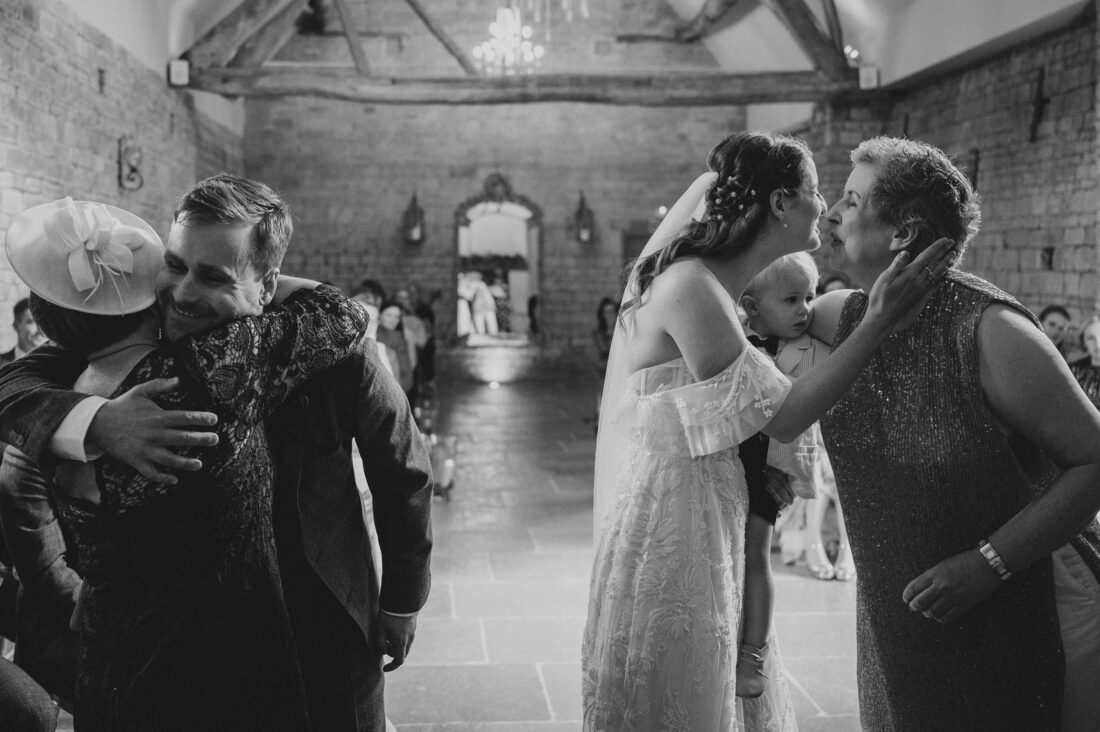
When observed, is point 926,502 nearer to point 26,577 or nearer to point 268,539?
point 268,539

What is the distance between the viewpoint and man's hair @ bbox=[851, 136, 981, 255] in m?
1.54

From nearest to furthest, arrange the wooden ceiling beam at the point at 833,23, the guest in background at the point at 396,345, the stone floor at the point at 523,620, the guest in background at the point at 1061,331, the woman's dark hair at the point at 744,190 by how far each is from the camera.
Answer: the woman's dark hair at the point at 744,190
the stone floor at the point at 523,620
the guest in background at the point at 1061,331
the guest in background at the point at 396,345
the wooden ceiling beam at the point at 833,23

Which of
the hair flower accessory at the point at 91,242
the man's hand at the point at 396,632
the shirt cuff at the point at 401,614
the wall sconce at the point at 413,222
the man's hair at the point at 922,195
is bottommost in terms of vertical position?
the man's hand at the point at 396,632

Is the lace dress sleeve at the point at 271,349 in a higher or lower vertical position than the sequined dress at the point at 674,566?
higher

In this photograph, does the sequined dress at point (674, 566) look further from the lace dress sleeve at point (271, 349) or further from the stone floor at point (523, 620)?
the stone floor at point (523, 620)

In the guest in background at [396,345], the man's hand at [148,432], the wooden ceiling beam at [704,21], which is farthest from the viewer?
the wooden ceiling beam at [704,21]

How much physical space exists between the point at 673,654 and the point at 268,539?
0.73 meters

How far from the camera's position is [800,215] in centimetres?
177

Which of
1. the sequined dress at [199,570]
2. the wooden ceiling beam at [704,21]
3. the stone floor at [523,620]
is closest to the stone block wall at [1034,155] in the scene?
the wooden ceiling beam at [704,21]

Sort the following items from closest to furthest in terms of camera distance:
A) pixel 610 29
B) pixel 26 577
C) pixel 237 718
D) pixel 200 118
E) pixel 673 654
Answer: pixel 237 718
pixel 673 654
pixel 26 577
pixel 200 118
pixel 610 29

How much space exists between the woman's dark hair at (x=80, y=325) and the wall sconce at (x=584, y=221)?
1340cm

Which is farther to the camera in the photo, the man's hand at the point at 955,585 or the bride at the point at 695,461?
the bride at the point at 695,461

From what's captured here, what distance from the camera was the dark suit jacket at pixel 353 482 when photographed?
1.53 metres

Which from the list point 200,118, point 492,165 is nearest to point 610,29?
point 492,165
